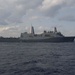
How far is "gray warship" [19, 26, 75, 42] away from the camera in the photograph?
129m

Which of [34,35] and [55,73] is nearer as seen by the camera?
[55,73]

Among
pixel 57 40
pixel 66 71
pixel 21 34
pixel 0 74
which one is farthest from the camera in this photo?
pixel 21 34

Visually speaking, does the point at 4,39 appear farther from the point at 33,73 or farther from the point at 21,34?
the point at 33,73

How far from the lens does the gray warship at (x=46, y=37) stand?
128575 millimetres

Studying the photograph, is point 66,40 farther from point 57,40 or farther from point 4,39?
point 4,39

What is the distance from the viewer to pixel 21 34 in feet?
451

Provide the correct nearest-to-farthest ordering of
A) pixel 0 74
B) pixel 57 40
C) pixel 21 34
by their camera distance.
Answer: pixel 0 74, pixel 57 40, pixel 21 34

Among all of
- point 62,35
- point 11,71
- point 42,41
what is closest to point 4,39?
point 42,41

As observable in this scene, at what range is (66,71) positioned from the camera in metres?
23.4

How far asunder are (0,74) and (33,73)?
10.1 feet

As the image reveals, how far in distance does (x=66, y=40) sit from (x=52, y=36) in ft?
26.5

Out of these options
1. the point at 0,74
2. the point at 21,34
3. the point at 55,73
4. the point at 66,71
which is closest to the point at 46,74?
the point at 55,73

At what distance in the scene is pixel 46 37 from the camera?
130 meters

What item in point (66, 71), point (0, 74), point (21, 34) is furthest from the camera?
point (21, 34)
